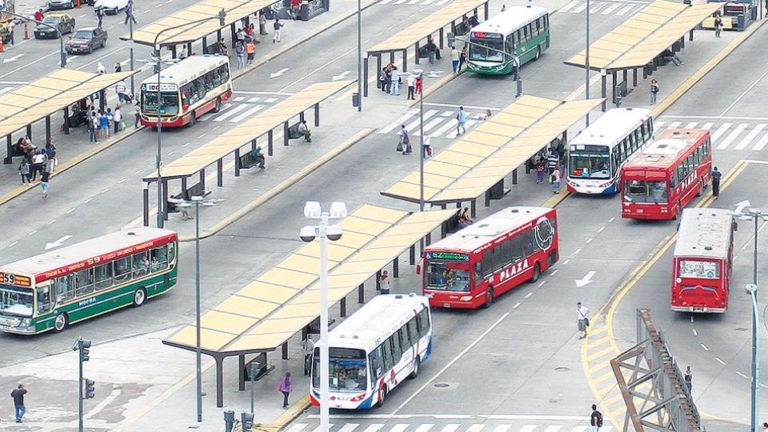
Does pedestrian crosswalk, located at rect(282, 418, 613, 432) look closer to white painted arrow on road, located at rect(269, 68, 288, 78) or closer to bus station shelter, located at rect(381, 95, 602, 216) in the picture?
bus station shelter, located at rect(381, 95, 602, 216)

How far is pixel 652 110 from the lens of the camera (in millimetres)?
131500

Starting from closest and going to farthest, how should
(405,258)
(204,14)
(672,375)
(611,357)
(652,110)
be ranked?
1. (672,375)
2. (611,357)
3. (405,258)
4. (652,110)
5. (204,14)

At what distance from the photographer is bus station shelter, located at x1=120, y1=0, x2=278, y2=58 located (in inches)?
5433

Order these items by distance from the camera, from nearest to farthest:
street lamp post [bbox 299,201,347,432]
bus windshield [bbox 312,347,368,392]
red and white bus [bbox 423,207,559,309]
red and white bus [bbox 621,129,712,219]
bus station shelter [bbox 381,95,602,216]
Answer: street lamp post [bbox 299,201,347,432], bus windshield [bbox 312,347,368,392], red and white bus [bbox 423,207,559,309], bus station shelter [bbox 381,95,602,216], red and white bus [bbox 621,129,712,219]

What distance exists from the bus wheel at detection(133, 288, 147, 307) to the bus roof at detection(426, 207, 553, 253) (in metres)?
13.5

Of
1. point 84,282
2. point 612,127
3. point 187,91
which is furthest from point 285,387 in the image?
point 187,91

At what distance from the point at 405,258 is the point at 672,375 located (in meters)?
29.9

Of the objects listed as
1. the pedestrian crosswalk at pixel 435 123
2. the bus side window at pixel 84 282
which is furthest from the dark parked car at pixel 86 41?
the bus side window at pixel 84 282

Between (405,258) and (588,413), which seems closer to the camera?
(588,413)

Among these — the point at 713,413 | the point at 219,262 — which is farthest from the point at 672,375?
the point at 219,262

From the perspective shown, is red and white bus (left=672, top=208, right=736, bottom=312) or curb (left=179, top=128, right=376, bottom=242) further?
curb (left=179, top=128, right=376, bottom=242)

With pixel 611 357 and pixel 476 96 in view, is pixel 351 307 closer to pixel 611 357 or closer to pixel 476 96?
pixel 611 357

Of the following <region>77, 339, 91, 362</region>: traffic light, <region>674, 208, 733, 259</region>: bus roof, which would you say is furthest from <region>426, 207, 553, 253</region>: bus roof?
<region>77, 339, 91, 362</region>: traffic light

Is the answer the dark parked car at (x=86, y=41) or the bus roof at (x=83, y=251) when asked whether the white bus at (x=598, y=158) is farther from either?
the dark parked car at (x=86, y=41)
